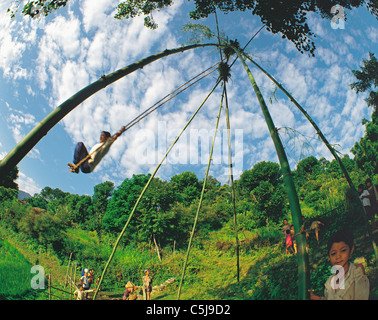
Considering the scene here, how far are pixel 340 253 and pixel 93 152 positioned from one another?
3.45m

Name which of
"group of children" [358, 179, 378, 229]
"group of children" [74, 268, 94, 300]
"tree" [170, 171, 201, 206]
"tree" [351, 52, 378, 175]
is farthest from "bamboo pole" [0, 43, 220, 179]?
"tree" [170, 171, 201, 206]

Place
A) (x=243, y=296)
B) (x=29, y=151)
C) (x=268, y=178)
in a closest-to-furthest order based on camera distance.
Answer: (x=29, y=151) < (x=243, y=296) < (x=268, y=178)

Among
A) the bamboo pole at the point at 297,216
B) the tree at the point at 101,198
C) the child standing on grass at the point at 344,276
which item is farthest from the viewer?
the tree at the point at 101,198

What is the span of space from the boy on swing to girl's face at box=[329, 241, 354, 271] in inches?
123

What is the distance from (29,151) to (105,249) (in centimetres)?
1771

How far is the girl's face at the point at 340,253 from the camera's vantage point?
7.91 feet

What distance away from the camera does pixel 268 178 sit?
20.1 m

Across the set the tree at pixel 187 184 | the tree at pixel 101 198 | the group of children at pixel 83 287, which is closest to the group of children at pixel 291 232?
the group of children at pixel 83 287

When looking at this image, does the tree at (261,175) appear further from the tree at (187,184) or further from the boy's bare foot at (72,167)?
the boy's bare foot at (72,167)

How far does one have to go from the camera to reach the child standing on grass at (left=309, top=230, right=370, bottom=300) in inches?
87.1

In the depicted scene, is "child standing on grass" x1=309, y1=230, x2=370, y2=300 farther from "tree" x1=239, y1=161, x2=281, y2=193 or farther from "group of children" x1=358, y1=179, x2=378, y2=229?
"tree" x1=239, y1=161, x2=281, y2=193
